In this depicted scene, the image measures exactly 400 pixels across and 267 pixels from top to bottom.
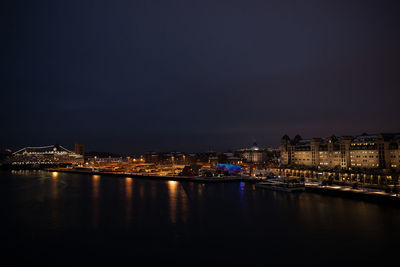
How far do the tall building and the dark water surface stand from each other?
27.3ft

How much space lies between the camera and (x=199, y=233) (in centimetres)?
953

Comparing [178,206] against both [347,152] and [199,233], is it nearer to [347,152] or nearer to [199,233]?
[199,233]

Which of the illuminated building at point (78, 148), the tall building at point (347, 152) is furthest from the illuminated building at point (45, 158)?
the tall building at point (347, 152)

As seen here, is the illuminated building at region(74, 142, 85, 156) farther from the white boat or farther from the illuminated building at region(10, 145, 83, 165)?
the white boat

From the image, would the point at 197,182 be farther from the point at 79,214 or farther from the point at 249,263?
the point at 249,263

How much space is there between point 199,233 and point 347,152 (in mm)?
19125

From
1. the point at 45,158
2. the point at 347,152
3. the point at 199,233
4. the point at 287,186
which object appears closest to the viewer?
the point at 199,233

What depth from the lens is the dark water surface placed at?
7.44 m

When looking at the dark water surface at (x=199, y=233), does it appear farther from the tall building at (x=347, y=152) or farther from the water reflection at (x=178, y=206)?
the tall building at (x=347, y=152)

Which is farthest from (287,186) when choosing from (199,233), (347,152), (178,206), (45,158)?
(45,158)

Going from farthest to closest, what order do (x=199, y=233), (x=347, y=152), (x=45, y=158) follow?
(x=45, y=158) < (x=347, y=152) < (x=199, y=233)

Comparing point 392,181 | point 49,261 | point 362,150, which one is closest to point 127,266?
point 49,261

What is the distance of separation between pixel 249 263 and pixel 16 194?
17.2m

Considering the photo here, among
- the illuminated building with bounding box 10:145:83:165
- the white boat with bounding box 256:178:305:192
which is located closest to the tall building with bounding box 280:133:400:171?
the white boat with bounding box 256:178:305:192
